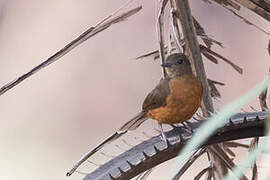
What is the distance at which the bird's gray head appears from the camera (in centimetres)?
138

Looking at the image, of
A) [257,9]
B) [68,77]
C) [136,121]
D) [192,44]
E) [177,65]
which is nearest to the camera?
[257,9]

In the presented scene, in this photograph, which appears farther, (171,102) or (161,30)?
(171,102)

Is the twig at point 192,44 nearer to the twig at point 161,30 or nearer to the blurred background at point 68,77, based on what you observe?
the twig at point 161,30

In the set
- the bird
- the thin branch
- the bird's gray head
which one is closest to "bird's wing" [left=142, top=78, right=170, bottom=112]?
the bird

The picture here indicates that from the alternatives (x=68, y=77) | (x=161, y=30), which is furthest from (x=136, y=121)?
(x=68, y=77)

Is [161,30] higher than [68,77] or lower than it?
lower

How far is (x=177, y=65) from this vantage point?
1442 millimetres

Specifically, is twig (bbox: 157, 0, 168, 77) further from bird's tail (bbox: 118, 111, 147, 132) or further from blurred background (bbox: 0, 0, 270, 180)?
blurred background (bbox: 0, 0, 270, 180)

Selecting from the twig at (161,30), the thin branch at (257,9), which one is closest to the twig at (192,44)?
the twig at (161,30)

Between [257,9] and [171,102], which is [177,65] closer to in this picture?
[171,102]

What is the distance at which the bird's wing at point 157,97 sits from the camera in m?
1.21

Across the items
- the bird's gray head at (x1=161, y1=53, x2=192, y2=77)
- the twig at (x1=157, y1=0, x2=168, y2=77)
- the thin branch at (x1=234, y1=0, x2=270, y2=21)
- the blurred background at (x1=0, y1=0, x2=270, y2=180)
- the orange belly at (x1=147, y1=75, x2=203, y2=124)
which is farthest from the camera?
the blurred background at (x1=0, y1=0, x2=270, y2=180)

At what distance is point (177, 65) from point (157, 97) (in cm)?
22

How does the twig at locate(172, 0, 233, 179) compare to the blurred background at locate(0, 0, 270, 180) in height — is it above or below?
below
